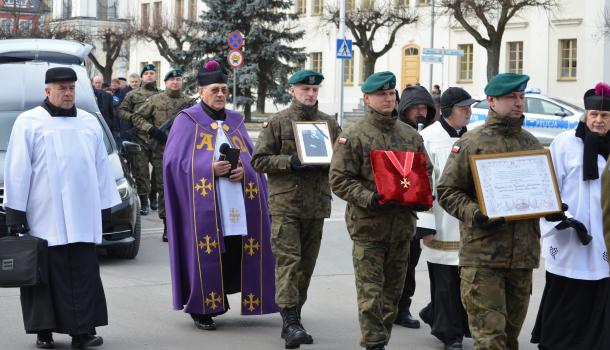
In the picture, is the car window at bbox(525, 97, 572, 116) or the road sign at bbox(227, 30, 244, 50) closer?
the road sign at bbox(227, 30, 244, 50)

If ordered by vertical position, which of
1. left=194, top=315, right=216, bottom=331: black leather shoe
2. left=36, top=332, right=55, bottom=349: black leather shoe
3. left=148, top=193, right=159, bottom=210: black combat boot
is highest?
left=36, top=332, right=55, bottom=349: black leather shoe

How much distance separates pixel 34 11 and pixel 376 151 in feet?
184

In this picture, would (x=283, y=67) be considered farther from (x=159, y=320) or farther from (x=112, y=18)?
(x=159, y=320)

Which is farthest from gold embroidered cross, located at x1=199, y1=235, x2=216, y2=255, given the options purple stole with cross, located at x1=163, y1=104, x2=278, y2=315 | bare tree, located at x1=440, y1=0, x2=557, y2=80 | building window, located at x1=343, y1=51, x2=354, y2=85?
building window, located at x1=343, y1=51, x2=354, y2=85

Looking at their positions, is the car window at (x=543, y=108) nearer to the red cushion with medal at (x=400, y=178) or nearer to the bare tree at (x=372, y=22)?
the bare tree at (x=372, y=22)

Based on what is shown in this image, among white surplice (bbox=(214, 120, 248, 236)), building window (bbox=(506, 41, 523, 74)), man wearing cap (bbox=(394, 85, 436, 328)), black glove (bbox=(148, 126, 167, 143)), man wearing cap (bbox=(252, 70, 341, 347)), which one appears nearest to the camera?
man wearing cap (bbox=(252, 70, 341, 347))

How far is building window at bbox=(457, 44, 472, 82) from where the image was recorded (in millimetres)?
54031

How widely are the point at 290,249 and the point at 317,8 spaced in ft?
177

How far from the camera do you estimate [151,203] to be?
17.7 m

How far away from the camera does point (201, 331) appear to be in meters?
8.96

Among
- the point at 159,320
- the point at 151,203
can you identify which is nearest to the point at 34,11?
the point at 151,203

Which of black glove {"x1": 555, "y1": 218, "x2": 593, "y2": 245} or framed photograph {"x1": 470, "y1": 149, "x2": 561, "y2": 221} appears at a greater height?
framed photograph {"x1": 470, "y1": 149, "x2": 561, "y2": 221}

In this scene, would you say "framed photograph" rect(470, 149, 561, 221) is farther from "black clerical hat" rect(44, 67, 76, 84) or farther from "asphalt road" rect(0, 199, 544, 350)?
"black clerical hat" rect(44, 67, 76, 84)

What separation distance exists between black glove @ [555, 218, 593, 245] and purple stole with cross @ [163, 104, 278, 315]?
8.40 ft
